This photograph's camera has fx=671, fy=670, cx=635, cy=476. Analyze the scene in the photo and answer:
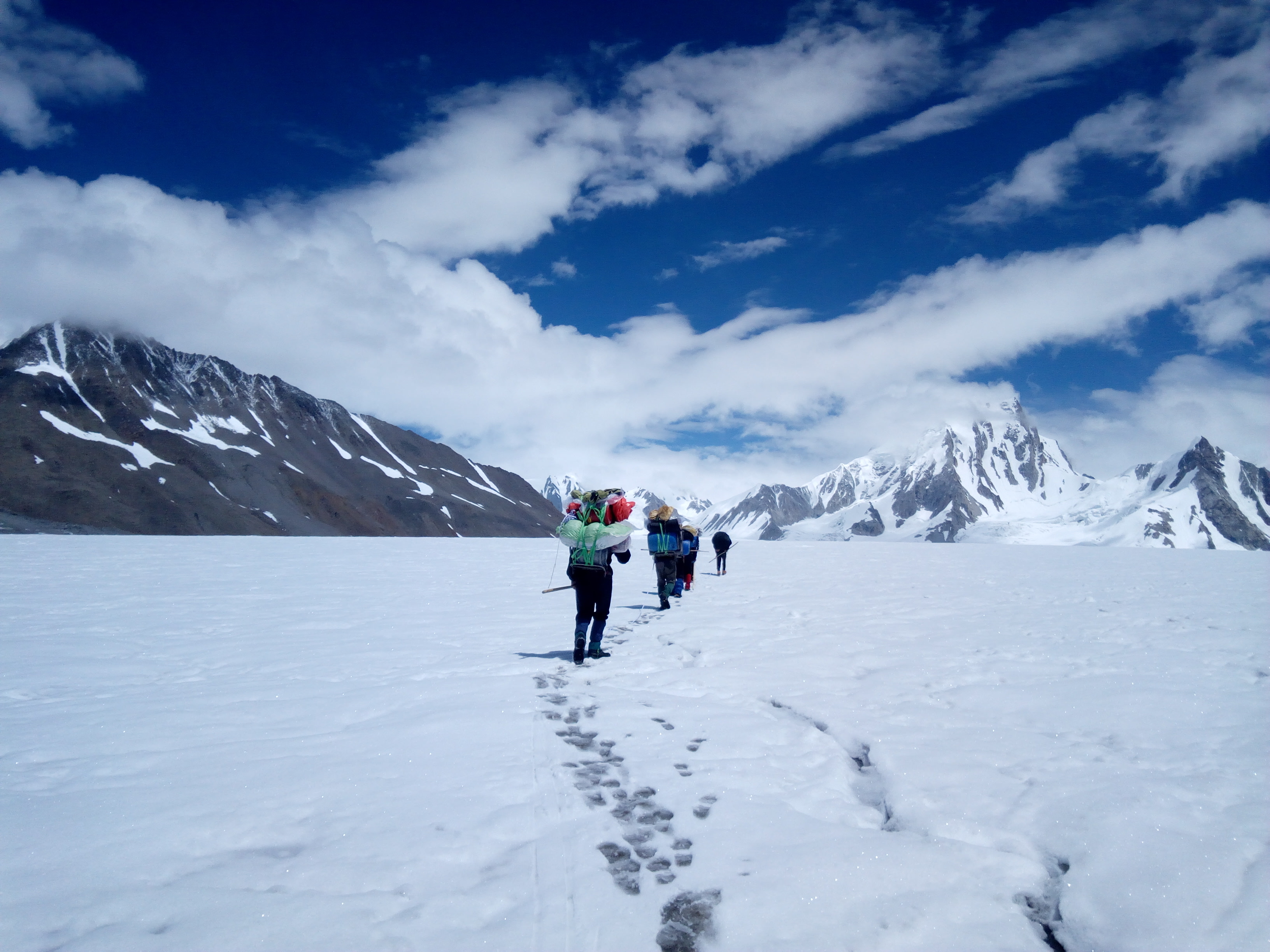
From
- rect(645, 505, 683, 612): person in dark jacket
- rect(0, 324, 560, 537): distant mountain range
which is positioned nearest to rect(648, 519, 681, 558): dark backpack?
rect(645, 505, 683, 612): person in dark jacket

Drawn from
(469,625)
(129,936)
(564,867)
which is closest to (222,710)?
(129,936)

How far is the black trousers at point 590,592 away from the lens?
1050 centimetres

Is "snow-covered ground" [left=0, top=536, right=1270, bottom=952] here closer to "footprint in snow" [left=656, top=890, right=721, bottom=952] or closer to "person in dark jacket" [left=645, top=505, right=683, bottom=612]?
"footprint in snow" [left=656, top=890, right=721, bottom=952]

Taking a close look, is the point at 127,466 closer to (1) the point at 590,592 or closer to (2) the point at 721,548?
(2) the point at 721,548

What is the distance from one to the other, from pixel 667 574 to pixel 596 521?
7.01 metres

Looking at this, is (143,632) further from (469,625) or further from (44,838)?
(44,838)

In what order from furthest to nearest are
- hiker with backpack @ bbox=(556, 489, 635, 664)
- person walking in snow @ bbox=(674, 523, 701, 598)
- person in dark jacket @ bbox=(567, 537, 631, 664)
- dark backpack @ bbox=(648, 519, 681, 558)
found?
person walking in snow @ bbox=(674, 523, 701, 598), dark backpack @ bbox=(648, 519, 681, 558), hiker with backpack @ bbox=(556, 489, 635, 664), person in dark jacket @ bbox=(567, 537, 631, 664)

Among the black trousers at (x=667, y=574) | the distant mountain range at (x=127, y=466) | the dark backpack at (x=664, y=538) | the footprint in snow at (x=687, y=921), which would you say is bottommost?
the footprint in snow at (x=687, y=921)

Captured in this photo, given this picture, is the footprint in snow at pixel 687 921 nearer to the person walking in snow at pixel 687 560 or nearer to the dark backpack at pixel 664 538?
the dark backpack at pixel 664 538

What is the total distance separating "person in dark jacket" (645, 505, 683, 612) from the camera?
1752cm

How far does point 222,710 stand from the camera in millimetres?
7672

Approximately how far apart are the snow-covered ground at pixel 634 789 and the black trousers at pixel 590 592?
858 millimetres

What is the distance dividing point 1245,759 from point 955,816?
3375 millimetres

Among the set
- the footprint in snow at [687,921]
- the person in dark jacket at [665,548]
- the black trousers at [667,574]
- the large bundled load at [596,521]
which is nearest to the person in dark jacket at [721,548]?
the person in dark jacket at [665,548]
